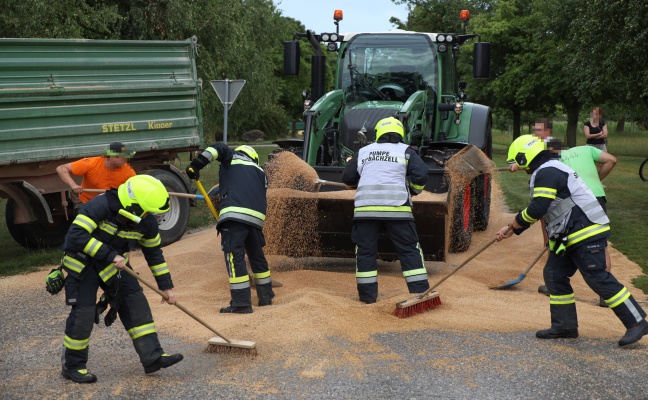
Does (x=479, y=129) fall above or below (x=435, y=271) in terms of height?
above

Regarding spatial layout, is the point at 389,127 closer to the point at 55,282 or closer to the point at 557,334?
the point at 557,334

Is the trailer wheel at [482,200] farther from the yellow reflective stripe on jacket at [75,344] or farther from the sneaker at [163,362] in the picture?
the yellow reflective stripe on jacket at [75,344]

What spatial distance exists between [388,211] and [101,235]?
2981 mm

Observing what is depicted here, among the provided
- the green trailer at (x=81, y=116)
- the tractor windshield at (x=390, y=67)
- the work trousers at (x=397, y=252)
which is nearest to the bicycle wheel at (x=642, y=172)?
the tractor windshield at (x=390, y=67)

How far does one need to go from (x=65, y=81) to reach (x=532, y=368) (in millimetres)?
7465

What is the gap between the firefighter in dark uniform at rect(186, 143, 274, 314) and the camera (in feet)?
25.8

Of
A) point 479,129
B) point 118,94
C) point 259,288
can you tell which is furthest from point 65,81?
point 479,129

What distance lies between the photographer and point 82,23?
17219 mm

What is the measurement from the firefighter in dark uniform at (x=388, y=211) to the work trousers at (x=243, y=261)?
2.95 feet

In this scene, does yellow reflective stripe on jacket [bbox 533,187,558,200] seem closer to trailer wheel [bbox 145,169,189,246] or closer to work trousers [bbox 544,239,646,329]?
work trousers [bbox 544,239,646,329]

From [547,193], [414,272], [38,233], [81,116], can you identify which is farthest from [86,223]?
[38,233]

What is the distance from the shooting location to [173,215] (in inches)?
492

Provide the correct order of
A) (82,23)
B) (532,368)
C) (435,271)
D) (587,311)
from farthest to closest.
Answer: (82,23) < (435,271) < (587,311) < (532,368)

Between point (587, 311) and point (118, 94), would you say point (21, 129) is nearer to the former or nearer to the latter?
point (118, 94)
